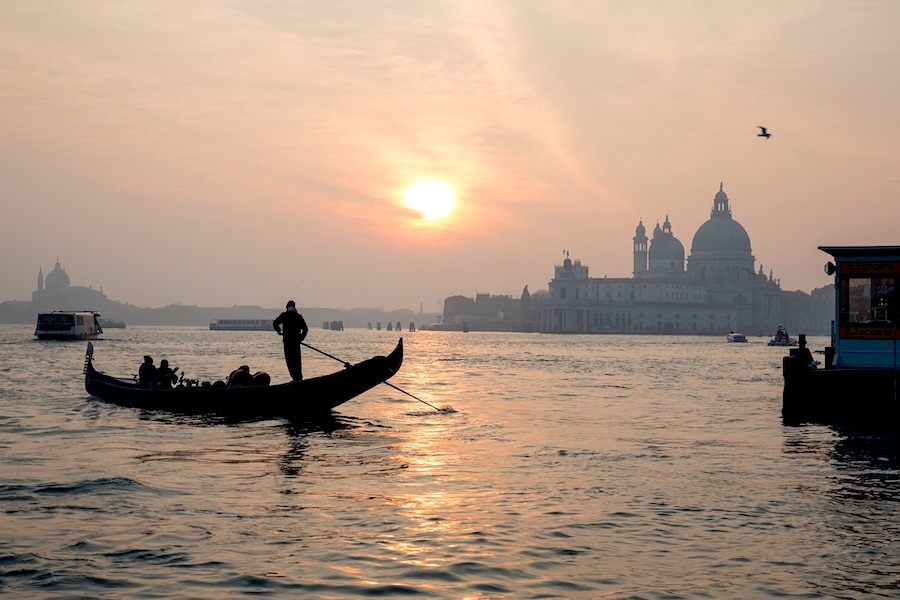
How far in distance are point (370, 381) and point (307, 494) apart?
28.6ft

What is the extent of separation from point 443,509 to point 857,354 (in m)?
15.2

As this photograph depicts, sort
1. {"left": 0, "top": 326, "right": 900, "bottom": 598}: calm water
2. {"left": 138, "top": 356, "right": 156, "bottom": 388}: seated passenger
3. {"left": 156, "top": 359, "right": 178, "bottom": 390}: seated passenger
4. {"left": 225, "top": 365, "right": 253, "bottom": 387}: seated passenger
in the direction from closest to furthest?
{"left": 0, "top": 326, "right": 900, "bottom": 598}: calm water
{"left": 225, "top": 365, "right": 253, "bottom": 387}: seated passenger
{"left": 138, "top": 356, "right": 156, "bottom": 388}: seated passenger
{"left": 156, "top": 359, "right": 178, "bottom": 390}: seated passenger

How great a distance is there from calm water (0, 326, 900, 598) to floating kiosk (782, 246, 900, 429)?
1068mm

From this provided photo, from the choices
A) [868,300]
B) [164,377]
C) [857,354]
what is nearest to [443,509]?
[164,377]

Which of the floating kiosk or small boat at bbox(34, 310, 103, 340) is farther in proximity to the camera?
small boat at bbox(34, 310, 103, 340)

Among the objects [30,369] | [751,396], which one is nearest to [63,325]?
Answer: [30,369]

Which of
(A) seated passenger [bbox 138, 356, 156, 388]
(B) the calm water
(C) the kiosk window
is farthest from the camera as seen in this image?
(A) seated passenger [bbox 138, 356, 156, 388]

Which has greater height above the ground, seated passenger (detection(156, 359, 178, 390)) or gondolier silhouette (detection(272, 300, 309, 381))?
gondolier silhouette (detection(272, 300, 309, 381))

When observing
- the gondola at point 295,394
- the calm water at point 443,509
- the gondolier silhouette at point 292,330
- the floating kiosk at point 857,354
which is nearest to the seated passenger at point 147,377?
the calm water at point 443,509

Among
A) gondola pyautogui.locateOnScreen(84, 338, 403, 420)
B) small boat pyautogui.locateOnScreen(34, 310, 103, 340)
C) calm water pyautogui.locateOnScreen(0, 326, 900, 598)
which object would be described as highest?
small boat pyautogui.locateOnScreen(34, 310, 103, 340)

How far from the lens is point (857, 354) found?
24.5m

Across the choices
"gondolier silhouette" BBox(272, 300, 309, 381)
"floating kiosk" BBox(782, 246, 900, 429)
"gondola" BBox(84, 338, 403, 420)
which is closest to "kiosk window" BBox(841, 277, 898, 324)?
"floating kiosk" BBox(782, 246, 900, 429)

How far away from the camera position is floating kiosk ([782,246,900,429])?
23625 millimetres

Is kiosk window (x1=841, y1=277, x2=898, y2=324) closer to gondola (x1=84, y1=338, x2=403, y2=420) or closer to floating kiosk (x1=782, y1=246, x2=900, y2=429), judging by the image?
floating kiosk (x1=782, y1=246, x2=900, y2=429)
